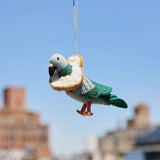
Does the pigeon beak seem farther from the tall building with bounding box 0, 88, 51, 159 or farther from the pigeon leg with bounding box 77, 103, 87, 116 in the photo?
the tall building with bounding box 0, 88, 51, 159

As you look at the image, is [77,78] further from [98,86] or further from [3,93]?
[3,93]

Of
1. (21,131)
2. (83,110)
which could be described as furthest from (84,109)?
(21,131)

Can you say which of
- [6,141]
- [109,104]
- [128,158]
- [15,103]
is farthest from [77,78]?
[15,103]

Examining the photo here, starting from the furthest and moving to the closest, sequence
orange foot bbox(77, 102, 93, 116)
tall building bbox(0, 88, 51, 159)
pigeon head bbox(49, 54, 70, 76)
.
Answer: tall building bbox(0, 88, 51, 159) < orange foot bbox(77, 102, 93, 116) < pigeon head bbox(49, 54, 70, 76)

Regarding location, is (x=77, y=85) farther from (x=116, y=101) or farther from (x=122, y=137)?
(x=122, y=137)

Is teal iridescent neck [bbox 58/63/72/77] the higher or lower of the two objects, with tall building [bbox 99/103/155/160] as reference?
higher

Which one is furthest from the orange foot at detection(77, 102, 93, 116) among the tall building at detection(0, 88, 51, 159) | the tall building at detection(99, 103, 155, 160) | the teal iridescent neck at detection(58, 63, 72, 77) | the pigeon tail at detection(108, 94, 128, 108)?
the tall building at detection(99, 103, 155, 160)

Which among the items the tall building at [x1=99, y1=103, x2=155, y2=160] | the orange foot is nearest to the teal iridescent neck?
the orange foot

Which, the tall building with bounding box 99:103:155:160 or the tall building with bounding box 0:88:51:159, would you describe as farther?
the tall building with bounding box 99:103:155:160

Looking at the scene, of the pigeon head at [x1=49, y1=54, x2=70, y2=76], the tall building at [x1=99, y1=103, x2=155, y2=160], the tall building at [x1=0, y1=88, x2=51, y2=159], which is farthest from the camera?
the tall building at [x1=99, y1=103, x2=155, y2=160]
